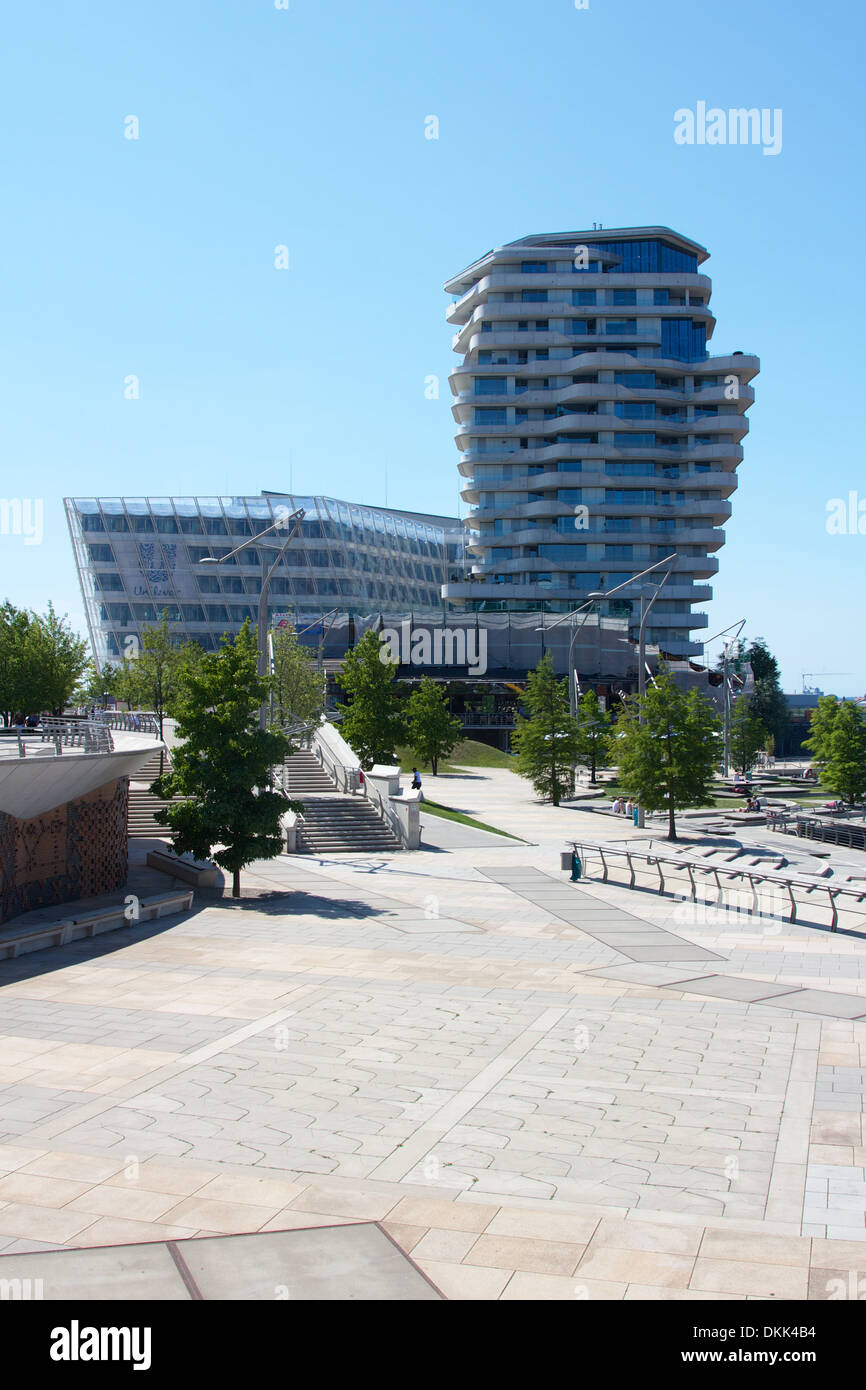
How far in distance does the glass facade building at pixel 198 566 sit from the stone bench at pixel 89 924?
68257 mm

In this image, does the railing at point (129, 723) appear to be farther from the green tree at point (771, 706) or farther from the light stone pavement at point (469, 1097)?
the green tree at point (771, 706)

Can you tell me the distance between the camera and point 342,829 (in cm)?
3175

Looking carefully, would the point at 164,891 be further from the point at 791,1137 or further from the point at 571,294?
the point at 571,294

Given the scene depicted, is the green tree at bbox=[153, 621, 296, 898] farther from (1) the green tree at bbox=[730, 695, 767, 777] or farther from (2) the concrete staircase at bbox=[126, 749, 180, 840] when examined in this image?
(1) the green tree at bbox=[730, 695, 767, 777]

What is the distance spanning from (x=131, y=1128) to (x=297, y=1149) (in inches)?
63.6

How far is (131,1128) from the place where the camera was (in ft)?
33.3

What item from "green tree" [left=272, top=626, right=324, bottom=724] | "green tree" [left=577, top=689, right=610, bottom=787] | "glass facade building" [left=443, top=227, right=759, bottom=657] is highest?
"glass facade building" [left=443, top=227, right=759, bottom=657]

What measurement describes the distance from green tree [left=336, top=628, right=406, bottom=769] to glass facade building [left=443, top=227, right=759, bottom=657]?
5576 cm

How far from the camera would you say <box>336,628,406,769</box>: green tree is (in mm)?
42188

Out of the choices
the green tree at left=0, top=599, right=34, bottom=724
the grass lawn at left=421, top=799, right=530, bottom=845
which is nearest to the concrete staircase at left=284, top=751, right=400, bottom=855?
the grass lawn at left=421, top=799, right=530, bottom=845

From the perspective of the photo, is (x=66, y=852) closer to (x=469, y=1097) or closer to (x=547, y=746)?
(x=469, y=1097)

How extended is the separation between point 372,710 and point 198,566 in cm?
5446

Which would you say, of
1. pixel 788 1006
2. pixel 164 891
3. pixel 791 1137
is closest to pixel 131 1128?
pixel 791 1137

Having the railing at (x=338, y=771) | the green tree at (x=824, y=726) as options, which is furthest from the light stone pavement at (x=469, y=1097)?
the green tree at (x=824, y=726)
